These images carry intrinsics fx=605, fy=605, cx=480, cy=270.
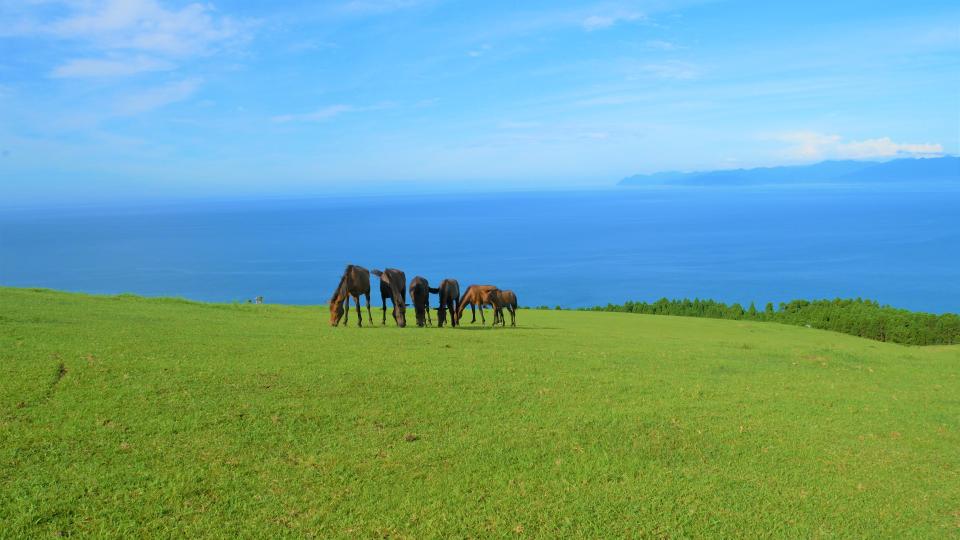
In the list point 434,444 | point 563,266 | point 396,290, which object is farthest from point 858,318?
point 563,266

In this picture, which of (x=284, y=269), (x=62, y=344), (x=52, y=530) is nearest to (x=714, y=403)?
(x=52, y=530)

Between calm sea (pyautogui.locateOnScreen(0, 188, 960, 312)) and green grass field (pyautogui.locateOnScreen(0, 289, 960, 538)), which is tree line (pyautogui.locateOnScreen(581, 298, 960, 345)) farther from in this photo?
calm sea (pyautogui.locateOnScreen(0, 188, 960, 312))

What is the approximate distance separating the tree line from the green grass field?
1096 inches

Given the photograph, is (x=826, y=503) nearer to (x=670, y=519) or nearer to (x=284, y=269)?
(x=670, y=519)

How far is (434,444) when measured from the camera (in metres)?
7.57

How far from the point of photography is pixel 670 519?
6.26 meters

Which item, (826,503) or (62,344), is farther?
(62,344)

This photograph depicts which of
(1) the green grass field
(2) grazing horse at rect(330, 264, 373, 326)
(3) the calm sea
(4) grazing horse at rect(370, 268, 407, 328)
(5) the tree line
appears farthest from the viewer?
(3) the calm sea

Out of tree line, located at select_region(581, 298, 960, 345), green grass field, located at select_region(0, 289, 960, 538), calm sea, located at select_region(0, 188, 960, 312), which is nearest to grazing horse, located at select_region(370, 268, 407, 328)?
green grass field, located at select_region(0, 289, 960, 538)

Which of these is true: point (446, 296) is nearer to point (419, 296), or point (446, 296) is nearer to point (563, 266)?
point (419, 296)

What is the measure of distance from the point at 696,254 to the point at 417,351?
527 feet

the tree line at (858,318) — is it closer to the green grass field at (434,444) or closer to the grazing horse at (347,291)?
the green grass field at (434,444)

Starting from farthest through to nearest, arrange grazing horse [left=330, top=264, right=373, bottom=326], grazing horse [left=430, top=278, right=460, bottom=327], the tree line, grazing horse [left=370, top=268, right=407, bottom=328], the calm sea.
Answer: the calm sea → the tree line → grazing horse [left=430, top=278, right=460, bottom=327] → grazing horse [left=370, top=268, right=407, bottom=328] → grazing horse [left=330, top=264, right=373, bottom=326]

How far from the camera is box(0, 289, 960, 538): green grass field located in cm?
593
